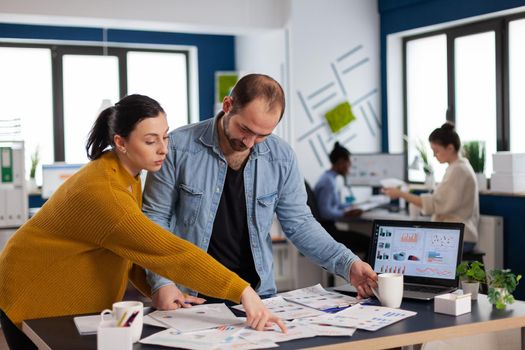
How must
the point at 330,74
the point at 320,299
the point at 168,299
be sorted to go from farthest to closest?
1. the point at 330,74
2. the point at 320,299
3. the point at 168,299

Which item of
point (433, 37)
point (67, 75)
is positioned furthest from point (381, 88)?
point (67, 75)

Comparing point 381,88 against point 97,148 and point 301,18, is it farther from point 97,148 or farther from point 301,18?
point 97,148

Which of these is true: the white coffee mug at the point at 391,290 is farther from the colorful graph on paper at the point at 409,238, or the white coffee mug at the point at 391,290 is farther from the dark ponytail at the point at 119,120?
the dark ponytail at the point at 119,120

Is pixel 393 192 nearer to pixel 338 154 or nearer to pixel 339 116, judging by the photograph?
pixel 338 154

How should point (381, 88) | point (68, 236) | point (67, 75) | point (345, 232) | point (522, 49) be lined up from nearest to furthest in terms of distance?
1. point (68, 236)
2. point (522, 49)
3. point (345, 232)
4. point (381, 88)
5. point (67, 75)

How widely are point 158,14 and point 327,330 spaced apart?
4.90 m

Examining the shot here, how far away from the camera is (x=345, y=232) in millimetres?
6488

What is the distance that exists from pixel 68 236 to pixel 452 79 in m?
5.10

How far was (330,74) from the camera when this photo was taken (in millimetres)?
6984

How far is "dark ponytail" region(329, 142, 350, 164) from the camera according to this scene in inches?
255

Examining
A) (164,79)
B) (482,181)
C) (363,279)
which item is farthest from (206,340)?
(164,79)

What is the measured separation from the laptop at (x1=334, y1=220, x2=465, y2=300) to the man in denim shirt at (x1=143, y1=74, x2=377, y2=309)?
0.19 m

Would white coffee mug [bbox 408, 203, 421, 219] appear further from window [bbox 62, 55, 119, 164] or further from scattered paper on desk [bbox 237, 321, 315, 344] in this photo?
scattered paper on desk [bbox 237, 321, 315, 344]

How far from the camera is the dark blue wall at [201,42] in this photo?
763cm
